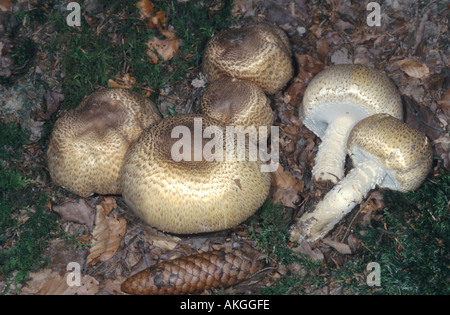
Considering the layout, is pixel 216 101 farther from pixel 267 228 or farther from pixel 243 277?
pixel 243 277

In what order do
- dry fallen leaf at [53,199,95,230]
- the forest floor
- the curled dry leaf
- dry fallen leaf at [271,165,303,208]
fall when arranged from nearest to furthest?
the forest floor
the curled dry leaf
dry fallen leaf at [53,199,95,230]
dry fallen leaf at [271,165,303,208]

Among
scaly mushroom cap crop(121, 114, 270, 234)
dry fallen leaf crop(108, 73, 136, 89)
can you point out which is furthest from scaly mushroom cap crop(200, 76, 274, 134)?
dry fallen leaf crop(108, 73, 136, 89)

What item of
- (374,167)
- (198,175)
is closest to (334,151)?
(374,167)

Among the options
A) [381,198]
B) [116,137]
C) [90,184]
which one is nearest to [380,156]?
[381,198]

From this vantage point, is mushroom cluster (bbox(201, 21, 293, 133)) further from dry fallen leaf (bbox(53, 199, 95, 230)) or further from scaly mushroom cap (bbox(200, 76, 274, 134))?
dry fallen leaf (bbox(53, 199, 95, 230))

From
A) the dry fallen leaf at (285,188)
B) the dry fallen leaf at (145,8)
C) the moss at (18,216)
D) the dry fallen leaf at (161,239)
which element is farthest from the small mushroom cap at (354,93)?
the moss at (18,216)

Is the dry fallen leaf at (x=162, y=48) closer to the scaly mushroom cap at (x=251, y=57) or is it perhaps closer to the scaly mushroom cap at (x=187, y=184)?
the scaly mushroom cap at (x=251, y=57)
